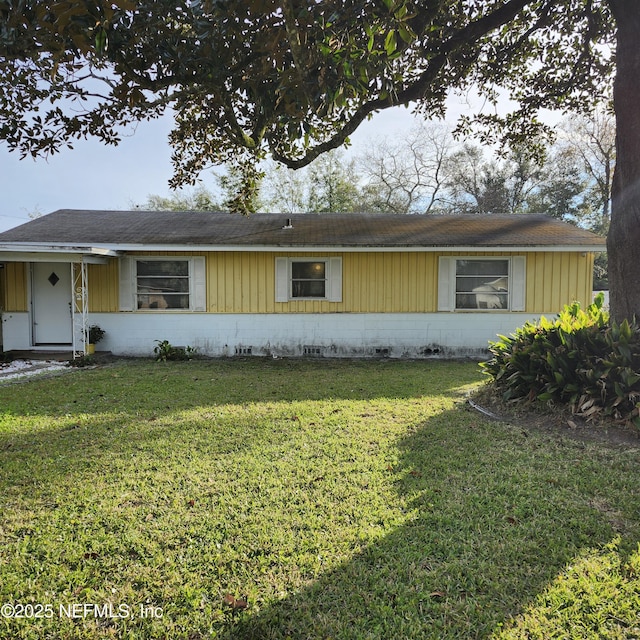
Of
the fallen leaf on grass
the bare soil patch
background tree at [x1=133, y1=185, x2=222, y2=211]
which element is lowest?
the fallen leaf on grass

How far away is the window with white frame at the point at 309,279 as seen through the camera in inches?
406

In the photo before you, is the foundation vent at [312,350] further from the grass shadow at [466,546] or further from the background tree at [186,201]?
A: the background tree at [186,201]

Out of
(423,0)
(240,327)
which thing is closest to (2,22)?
(423,0)

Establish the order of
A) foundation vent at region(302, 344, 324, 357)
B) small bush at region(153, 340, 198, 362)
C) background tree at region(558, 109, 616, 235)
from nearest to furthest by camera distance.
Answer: small bush at region(153, 340, 198, 362) < foundation vent at region(302, 344, 324, 357) < background tree at region(558, 109, 616, 235)

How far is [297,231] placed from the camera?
11109 mm

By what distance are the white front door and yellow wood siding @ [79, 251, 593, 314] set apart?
22.2 inches

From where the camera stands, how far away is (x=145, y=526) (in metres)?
2.78

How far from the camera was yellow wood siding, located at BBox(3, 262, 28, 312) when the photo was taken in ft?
33.5

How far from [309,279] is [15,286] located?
7.35 m

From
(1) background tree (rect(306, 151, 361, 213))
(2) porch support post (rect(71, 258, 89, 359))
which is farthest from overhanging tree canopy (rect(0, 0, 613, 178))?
(1) background tree (rect(306, 151, 361, 213))

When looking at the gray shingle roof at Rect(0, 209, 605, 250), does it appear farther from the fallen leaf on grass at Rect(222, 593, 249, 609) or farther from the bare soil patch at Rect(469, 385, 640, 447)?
the fallen leaf on grass at Rect(222, 593, 249, 609)

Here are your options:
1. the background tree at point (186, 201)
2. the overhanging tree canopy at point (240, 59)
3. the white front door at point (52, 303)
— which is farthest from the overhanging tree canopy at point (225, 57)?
the background tree at point (186, 201)

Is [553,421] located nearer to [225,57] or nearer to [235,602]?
[235,602]

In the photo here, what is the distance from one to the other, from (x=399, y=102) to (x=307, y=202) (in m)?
23.8
